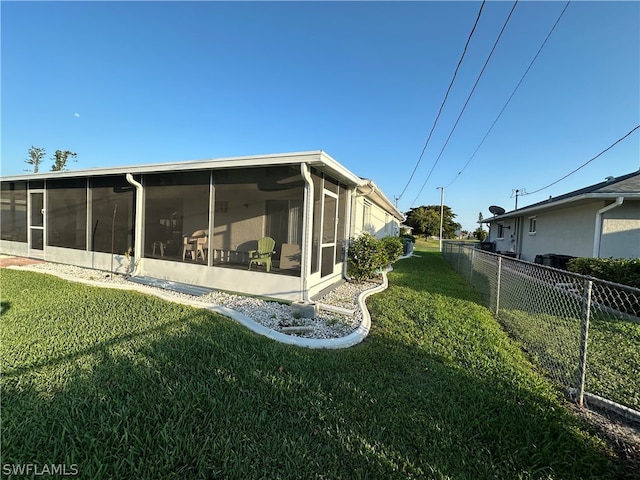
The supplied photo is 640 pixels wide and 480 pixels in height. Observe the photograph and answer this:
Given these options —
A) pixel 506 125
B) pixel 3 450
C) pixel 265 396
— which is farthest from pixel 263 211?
pixel 506 125

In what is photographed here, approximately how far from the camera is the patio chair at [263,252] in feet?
19.9

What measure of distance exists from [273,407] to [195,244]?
5.40 m

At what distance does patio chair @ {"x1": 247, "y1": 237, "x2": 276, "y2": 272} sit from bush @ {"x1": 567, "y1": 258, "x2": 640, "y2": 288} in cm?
678

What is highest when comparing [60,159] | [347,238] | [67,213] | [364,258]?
[60,159]

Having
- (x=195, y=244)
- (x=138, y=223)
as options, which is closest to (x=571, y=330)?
(x=195, y=244)

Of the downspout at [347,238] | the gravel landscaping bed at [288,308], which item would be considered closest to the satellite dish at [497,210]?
the downspout at [347,238]

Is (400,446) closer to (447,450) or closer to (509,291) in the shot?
(447,450)

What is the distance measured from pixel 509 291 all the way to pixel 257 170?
17.3 ft

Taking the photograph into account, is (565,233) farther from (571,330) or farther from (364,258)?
(571,330)

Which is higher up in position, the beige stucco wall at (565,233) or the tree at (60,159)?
the tree at (60,159)

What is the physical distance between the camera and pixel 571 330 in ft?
12.2

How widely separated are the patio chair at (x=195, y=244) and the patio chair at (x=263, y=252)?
116cm

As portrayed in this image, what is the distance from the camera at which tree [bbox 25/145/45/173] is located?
34.0m

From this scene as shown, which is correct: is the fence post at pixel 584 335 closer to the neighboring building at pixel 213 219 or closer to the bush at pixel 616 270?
the neighboring building at pixel 213 219
